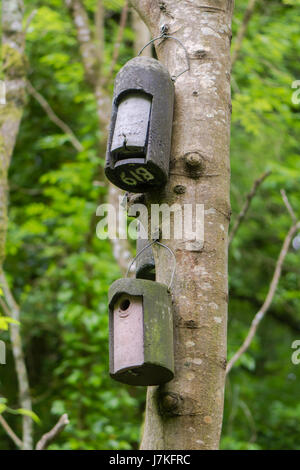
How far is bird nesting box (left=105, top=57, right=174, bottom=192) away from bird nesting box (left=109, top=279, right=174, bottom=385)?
1.24 feet

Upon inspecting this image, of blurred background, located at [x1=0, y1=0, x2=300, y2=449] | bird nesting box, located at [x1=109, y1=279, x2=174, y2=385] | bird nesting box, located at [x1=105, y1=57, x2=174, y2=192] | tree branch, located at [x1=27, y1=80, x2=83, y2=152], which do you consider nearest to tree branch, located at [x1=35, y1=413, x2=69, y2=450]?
bird nesting box, located at [x1=109, y1=279, x2=174, y2=385]

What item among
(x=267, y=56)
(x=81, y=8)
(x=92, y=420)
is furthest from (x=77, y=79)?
(x=92, y=420)

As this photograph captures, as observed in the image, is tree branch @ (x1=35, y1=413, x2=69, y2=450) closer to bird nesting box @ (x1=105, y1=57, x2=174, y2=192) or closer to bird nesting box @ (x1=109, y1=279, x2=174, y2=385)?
bird nesting box @ (x1=109, y1=279, x2=174, y2=385)

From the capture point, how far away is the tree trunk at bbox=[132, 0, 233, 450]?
182 centimetres

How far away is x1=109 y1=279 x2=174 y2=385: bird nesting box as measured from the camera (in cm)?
181

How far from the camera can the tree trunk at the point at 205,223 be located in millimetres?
1823

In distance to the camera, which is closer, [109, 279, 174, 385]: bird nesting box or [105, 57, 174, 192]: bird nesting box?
[109, 279, 174, 385]: bird nesting box

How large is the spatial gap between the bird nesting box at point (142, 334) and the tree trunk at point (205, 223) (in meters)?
0.06

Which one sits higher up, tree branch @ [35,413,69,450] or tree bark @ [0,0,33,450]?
tree bark @ [0,0,33,450]

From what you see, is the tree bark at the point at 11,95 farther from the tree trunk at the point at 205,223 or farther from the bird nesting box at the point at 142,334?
the bird nesting box at the point at 142,334

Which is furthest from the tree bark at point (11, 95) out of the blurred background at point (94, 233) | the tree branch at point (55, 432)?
the tree branch at point (55, 432)
